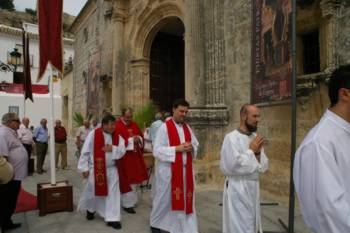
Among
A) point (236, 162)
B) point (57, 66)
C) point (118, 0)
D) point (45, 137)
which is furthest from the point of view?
point (118, 0)

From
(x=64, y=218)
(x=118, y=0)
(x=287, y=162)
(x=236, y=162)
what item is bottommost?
(x=64, y=218)

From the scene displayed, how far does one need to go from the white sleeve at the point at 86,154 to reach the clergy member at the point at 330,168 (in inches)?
164

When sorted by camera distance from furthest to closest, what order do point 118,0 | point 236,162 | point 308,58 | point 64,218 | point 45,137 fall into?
point 118,0 → point 45,137 → point 308,58 → point 64,218 → point 236,162

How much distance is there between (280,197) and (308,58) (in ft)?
8.96

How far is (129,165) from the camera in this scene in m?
5.99

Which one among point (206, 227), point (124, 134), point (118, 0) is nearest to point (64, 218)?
point (124, 134)

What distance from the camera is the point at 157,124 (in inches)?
305

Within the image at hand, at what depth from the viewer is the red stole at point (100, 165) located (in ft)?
16.7

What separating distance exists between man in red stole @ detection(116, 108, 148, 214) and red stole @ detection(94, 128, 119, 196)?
0.31 metres

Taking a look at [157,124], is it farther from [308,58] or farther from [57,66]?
[308,58]

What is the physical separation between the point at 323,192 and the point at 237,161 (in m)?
1.97

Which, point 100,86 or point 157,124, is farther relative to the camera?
point 100,86

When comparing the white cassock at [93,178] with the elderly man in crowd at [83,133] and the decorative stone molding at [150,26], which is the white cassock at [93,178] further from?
the decorative stone molding at [150,26]

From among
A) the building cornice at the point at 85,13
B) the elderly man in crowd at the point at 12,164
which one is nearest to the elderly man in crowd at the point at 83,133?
the elderly man in crowd at the point at 12,164
